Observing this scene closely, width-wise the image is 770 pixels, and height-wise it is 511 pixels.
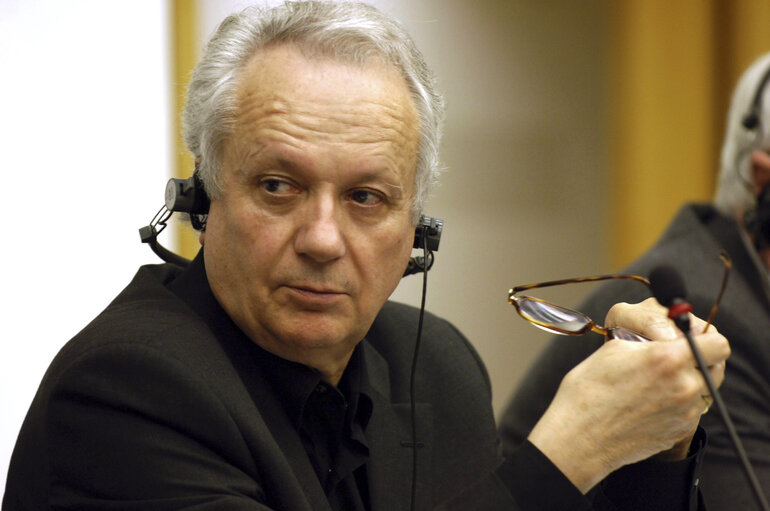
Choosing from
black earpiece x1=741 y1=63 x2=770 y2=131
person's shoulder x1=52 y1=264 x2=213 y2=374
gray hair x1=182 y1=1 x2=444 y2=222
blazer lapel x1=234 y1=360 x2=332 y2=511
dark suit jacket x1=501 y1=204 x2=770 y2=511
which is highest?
gray hair x1=182 y1=1 x2=444 y2=222

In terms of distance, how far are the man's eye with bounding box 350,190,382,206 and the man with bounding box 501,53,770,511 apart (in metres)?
0.73

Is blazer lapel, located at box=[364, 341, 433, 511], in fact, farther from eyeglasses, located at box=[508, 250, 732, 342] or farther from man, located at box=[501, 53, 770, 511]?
man, located at box=[501, 53, 770, 511]

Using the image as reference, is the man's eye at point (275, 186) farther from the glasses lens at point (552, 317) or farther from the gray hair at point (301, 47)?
the glasses lens at point (552, 317)

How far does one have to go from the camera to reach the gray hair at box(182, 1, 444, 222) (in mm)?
1251

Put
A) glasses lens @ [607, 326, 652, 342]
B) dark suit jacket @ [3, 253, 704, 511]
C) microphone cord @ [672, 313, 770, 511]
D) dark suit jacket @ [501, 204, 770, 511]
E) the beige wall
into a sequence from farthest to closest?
the beige wall, dark suit jacket @ [501, 204, 770, 511], glasses lens @ [607, 326, 652, 342], dark suit jacket @ [3, 253, 704, 511], microphone cord @ [672, 313, 770, 511]

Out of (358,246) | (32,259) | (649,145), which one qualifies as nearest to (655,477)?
(358,246)

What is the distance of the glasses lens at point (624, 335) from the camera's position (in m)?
1.16

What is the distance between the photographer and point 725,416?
0.92 m

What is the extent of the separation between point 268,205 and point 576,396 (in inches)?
17.8

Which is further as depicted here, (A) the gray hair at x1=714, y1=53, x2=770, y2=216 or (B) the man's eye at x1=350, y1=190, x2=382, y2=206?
(A) the gray hair at x1=714, y1=53, x2=770, y2=216

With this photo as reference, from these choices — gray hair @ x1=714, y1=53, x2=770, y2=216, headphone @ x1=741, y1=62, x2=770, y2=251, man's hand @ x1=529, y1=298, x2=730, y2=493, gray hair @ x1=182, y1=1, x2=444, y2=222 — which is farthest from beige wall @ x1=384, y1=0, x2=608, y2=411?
man's hand @ x1=529, y1=298, x2=730, y2=493

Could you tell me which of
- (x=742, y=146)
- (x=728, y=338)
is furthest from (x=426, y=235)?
(x=742, y=146)

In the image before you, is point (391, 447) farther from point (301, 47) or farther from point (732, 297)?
point (732, 297)

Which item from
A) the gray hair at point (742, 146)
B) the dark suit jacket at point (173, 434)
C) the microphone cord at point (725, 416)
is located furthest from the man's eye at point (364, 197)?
the gray hair at point (742, 146)
